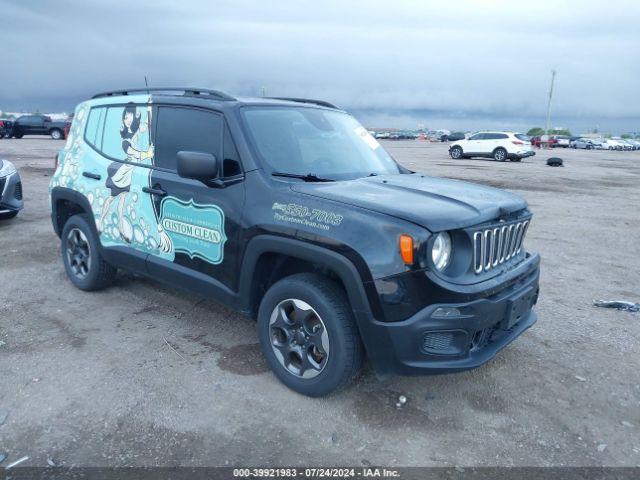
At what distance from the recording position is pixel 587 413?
3.40 meters

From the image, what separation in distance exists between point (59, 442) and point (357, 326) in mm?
1811

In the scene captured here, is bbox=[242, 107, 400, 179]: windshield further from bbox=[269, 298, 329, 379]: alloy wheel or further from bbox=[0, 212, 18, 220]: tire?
bbox=[0, 212, 18, 220]: tire

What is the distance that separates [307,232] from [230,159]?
3.13 ft

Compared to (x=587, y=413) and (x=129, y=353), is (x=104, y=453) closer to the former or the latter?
(x=129, y=353)

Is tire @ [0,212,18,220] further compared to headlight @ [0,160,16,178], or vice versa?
tire @ [0,212,18,220]

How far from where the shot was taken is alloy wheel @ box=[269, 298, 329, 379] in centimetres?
331

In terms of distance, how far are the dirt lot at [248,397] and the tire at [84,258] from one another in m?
0.15

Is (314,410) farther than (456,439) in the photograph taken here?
Yes

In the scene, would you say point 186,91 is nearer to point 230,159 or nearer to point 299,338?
point 230,159

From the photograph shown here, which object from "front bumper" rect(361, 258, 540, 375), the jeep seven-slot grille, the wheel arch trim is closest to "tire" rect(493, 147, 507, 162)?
the jeep seven-slot grille

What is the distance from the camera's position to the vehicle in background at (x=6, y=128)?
3469cm

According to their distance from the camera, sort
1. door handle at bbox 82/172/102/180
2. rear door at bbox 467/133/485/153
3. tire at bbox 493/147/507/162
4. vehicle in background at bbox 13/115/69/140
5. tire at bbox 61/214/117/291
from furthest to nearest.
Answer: vehicle in background at bbox 13/115/69/140 < rear door at bbox 467/133/485/153 < tire at bbox 493/147/507/162 < tire at bbox 61/214/117/291 < door handle at bbox 82/172/102/180

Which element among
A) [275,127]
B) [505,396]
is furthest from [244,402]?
[275,127]

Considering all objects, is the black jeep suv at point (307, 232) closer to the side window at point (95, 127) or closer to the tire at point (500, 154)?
the side window at point (95, 127)
